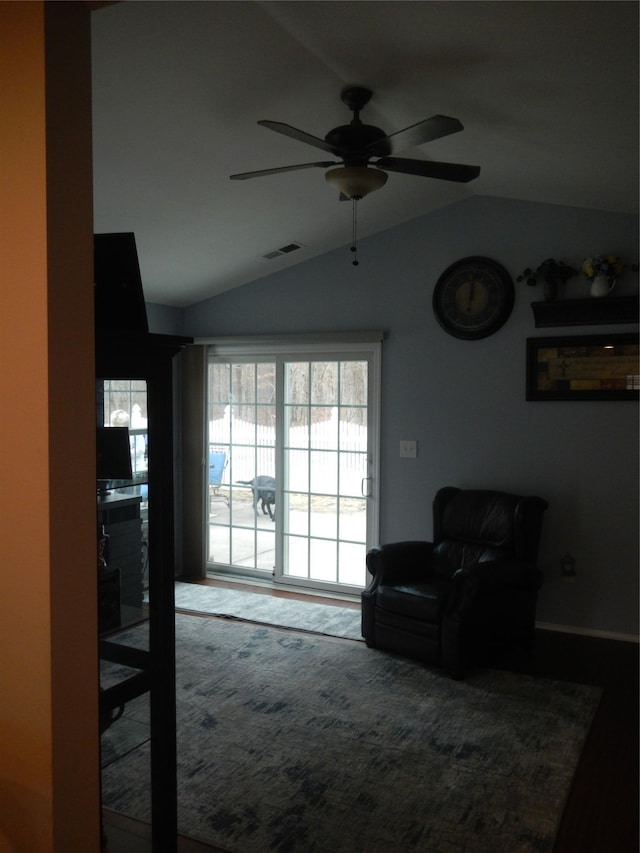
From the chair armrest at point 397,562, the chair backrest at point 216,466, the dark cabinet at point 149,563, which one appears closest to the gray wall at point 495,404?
the chair armrest at point 397,562

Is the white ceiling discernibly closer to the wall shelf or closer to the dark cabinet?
the wall shelf

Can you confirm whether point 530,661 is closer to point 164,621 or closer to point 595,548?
point 595,548

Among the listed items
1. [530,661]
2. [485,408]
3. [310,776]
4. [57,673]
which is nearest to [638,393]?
[485,408]

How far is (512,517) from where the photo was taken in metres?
4.41

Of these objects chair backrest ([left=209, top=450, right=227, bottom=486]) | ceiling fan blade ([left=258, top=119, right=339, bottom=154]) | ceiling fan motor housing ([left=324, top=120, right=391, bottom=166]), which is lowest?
chair backrest ([left=209, top=450, right=227, bottom=486])

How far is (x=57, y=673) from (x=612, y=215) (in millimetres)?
4316

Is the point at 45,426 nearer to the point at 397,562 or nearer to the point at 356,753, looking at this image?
the point at 356,753

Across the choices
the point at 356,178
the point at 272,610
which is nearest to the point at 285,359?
the point at 272,610

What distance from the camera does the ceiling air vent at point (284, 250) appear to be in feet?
17.2

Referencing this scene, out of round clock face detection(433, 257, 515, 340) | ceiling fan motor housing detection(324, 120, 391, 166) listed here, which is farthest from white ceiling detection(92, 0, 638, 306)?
round clock face detection(433, 257, 515, 340)

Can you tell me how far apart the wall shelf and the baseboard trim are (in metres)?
2.04

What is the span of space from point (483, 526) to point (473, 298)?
162cm

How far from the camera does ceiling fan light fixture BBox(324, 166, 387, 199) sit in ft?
9.74

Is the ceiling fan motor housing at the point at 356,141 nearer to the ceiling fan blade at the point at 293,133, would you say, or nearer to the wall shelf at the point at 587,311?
the ceiling fan blade at the point at 293,133
